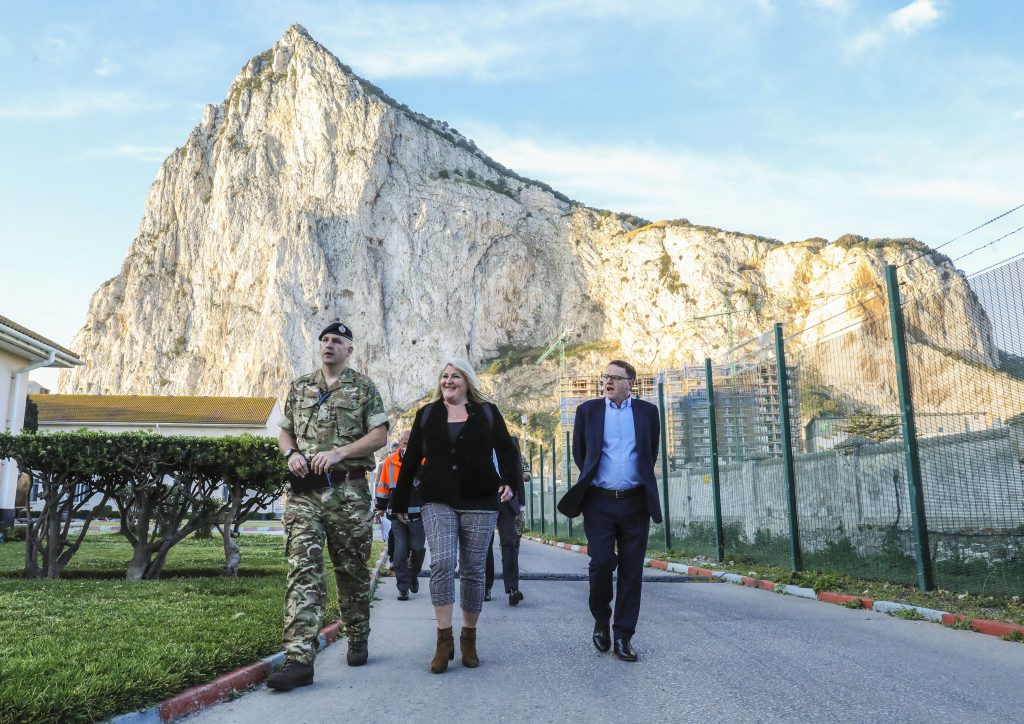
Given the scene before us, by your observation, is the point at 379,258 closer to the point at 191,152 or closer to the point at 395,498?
the point at 191,152

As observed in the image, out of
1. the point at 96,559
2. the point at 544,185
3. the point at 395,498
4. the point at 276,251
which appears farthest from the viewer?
the point at 544,185

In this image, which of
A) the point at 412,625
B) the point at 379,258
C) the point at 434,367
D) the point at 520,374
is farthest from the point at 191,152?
the point at 412,625

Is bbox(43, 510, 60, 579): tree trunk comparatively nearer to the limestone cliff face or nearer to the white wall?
the white wall

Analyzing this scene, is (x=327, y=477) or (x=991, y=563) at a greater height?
(x=327, y=477)

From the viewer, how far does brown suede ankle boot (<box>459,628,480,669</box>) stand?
4.80 metres

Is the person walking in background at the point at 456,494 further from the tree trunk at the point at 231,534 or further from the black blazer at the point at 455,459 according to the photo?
the tree trunk at the point at 231,534

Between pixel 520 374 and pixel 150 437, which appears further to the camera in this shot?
pixel 520 374

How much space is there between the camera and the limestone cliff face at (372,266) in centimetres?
8162

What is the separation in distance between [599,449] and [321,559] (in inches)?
76.2

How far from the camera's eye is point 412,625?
6.63m

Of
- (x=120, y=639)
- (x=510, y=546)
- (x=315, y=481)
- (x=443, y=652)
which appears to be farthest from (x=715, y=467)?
(x=120, y=639)

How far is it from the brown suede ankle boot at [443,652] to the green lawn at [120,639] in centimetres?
111

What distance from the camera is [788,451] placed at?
10.4 metres

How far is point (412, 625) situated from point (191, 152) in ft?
320
